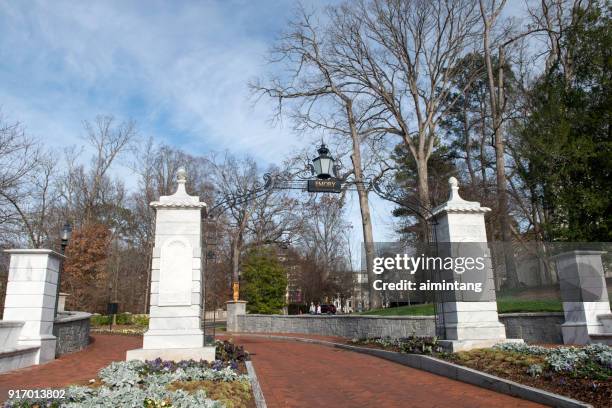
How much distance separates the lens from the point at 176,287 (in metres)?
9.55

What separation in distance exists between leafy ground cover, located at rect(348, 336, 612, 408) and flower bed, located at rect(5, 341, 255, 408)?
4.24m

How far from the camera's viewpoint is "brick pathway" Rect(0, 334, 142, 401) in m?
7.77

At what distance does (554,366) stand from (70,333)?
1205 centimetres

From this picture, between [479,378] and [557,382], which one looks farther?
[479,378]

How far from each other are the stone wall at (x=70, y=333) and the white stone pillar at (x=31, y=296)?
1.06 m

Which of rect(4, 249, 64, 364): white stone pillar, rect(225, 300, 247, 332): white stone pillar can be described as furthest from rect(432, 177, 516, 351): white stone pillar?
rect(225, 300, 247, 332): white stone pillar

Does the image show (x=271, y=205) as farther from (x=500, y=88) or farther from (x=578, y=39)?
(x=578, y=39)

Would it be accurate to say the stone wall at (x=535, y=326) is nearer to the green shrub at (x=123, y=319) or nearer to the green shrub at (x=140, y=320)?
the green shrub at (x=140, y=320)

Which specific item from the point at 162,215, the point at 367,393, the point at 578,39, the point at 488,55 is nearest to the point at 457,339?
the point at 367,393

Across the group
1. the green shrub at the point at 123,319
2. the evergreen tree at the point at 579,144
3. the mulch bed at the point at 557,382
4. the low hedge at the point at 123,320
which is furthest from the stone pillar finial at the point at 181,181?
the green shrub at the point at 123,319

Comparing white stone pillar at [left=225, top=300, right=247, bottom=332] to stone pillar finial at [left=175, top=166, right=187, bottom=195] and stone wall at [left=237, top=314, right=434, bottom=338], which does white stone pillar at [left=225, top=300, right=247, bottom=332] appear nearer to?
stone wall at [left=237, top=314, right=434, bottom=338]

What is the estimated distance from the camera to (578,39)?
16.7 m

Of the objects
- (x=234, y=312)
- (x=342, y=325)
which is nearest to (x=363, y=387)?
(x=342, y=325)

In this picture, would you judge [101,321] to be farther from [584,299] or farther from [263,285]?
[584,299]
